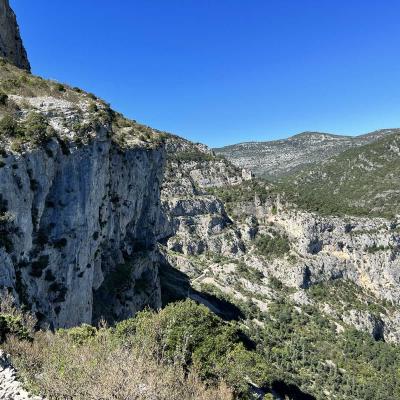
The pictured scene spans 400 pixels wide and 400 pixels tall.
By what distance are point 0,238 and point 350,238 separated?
131 metres

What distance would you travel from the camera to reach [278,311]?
4840 inches

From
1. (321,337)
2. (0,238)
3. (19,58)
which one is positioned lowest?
(321,337)

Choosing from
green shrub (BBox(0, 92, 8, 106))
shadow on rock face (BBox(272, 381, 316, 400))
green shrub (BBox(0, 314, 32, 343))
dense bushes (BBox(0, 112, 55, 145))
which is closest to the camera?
green shrub (BBox(0, 314, 32, 343))

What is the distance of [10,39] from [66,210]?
41.1 m

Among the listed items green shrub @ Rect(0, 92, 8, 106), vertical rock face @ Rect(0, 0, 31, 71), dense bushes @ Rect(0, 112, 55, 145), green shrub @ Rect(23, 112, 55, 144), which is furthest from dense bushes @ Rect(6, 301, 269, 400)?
vertical rock face @ Rect(0, 0, 31, 71)

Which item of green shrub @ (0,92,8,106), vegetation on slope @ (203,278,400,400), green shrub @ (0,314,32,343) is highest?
green shrub @ (0,92,8,106)

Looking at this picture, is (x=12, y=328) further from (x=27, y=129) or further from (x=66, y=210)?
(x=27, y=129)

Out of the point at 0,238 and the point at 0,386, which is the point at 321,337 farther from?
the point at 0,386

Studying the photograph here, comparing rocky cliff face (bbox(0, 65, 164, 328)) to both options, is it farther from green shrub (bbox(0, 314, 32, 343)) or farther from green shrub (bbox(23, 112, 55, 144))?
green shrub (bbox(0, 314, 32, 343))

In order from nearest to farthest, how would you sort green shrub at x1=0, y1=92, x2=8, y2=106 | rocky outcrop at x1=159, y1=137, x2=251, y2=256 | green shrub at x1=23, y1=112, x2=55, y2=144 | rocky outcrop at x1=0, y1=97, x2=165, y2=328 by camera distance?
rocky outcrop at x1=0, y1=97, x2=165, y2=328, green shrub at x1=23, y1=112, x2=55, y2=144, green shrub at x1=0, y1=92, x2=8, y2=106, rocky outcrop at x1=159, y1=137, x2=251, y2=256

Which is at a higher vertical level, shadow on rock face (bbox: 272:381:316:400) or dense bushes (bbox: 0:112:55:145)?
dense bushes (bbox: 0:112:55:145)

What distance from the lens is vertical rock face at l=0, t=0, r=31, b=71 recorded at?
63528 millimetres

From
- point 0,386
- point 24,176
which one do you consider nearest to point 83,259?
point 24,176

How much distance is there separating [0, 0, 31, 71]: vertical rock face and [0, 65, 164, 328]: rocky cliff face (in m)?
23.1
